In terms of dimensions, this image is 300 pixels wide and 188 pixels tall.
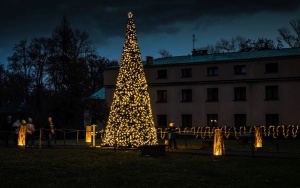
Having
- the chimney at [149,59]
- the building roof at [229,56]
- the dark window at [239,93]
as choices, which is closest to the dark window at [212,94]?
the dark window at [239,93]

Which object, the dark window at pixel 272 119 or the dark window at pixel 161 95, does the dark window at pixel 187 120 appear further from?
the dark window at pixel 272 119

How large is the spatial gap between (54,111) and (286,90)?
24639 millimetres

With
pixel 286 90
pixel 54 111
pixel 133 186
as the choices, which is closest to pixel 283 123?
pixel 286 90

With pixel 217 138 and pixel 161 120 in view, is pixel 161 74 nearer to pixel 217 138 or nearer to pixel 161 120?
pixel 161 120

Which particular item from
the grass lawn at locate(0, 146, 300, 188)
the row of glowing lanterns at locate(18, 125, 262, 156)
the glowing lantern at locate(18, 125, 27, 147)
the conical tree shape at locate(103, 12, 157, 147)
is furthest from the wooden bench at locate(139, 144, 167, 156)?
the glowing lantern at locate(18, 125, 27, 147)

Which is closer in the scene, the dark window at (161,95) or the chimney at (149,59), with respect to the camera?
the dark window at (161,95)

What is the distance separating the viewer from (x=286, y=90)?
48656 mm

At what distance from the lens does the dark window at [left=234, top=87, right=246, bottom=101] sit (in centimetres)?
5097

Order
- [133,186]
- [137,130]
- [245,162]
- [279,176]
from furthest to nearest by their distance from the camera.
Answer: [137,130], [245,162], [279,176], [133,186]

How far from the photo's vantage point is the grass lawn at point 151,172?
526 inches

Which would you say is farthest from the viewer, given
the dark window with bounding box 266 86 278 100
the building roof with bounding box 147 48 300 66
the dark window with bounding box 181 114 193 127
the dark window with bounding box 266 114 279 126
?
the dark window with bounding box 181 114 193 127

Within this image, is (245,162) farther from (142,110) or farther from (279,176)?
(142,110)

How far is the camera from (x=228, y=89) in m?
51.8

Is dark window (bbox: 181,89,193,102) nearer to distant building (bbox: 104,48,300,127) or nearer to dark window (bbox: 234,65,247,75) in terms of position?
distant building (bbox: 104,48,300,127)
